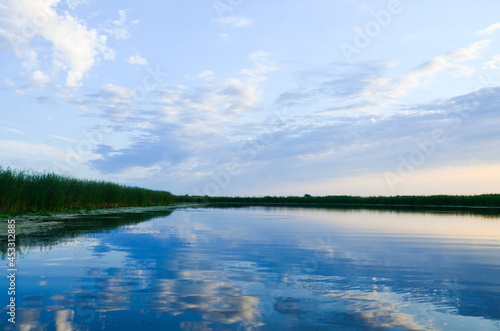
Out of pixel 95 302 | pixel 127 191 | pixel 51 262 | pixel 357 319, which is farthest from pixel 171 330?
pixel 127 191

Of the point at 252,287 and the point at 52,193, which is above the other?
the point at 52,193

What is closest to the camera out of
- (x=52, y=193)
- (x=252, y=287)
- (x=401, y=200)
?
(x=252, y=287)

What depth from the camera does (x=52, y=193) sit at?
25312 mm

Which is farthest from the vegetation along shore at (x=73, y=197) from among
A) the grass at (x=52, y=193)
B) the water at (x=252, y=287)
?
the water at (x=252, y=287)

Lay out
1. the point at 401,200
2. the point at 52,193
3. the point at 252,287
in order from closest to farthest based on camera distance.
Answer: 1. the point at 252,287
2. the point at 52,193
3. the point at 401,200

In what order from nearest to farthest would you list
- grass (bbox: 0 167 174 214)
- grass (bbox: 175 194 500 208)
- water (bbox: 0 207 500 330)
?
water (bbox: 0 207 500 330) < grass (bbox: 0 167 174 214) < grass (bbox: 175 194 500 208)

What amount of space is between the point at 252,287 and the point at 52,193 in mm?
24007

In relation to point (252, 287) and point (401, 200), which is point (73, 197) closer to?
point (252, 287)

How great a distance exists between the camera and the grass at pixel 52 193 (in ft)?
70.7

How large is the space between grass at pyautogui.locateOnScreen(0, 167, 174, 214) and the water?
13.2m

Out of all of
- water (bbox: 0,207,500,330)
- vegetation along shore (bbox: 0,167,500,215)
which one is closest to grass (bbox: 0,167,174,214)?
vegetation along shore (bbox: 0,167,500,215)

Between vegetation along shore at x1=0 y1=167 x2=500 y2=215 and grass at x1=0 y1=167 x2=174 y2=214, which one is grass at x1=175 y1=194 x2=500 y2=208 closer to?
vegetation along shore at x1=0 y1=167 x2=500 y2=215

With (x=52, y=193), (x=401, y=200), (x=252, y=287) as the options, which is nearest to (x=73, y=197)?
(x=52, y=193)

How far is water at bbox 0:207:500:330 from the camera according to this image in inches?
171
